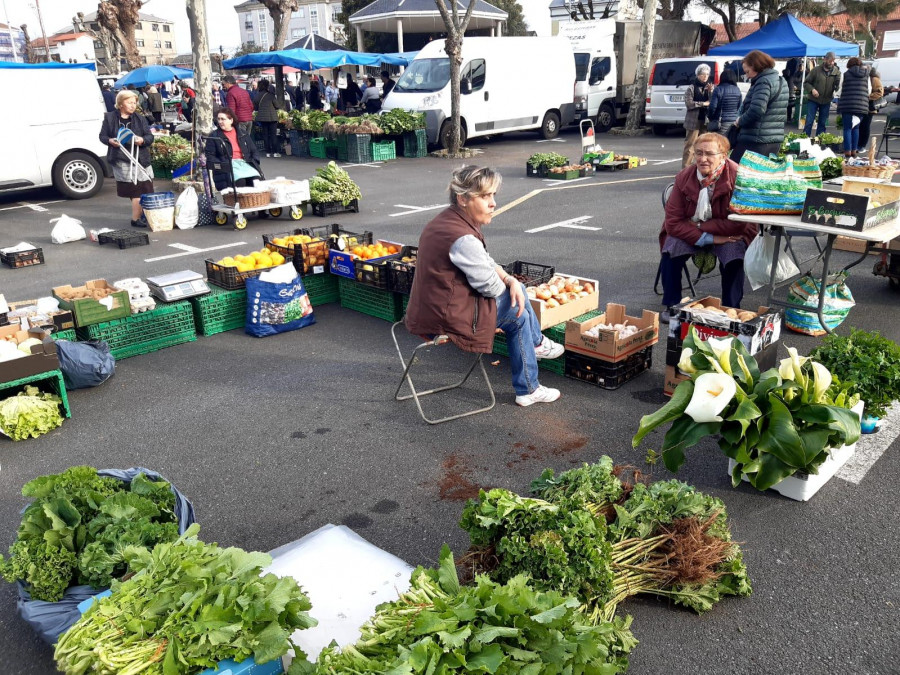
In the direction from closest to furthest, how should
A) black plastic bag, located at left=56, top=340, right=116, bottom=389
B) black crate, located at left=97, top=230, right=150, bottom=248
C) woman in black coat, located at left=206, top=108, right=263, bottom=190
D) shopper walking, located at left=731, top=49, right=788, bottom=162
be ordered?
1. black plastic bag, located at left=56, top=340, right=116, bottom=389
2. shopper walking, located at left=731, top=49, right=788, bottom=162
3. black crate, located at left=97, top=230, right=150, bottom=248
4. woman in black coat, located at left=206, top=108, right=263, bottom=190

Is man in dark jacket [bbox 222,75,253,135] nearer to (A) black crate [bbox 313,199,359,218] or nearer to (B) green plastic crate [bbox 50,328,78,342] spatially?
(A) black crate [bbox 313,199,359,218]

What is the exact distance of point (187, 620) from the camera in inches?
88.3

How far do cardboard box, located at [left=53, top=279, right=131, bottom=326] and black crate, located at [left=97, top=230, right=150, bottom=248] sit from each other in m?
4.18

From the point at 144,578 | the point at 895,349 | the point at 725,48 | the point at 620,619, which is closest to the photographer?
the point at 144,578

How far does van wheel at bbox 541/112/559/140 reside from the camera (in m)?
21.0

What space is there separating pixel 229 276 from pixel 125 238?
13.7ft

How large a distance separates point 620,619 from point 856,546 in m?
1.47

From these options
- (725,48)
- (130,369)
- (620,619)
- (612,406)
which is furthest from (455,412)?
(725,48)

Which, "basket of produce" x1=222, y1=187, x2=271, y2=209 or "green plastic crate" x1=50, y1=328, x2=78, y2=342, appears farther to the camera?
"basket of produce" x1=222, y1=187, x2=271, y2=209

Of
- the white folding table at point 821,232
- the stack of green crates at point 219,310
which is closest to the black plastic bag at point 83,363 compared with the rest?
the stack of green crates at point 219,310

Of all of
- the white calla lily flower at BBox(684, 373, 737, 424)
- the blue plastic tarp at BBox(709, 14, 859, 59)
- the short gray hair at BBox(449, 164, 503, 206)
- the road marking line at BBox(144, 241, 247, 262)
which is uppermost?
the blue plastic tarp at BBox(709, 14, 859, 59)

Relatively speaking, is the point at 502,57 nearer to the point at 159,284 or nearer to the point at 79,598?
the point at 159,284

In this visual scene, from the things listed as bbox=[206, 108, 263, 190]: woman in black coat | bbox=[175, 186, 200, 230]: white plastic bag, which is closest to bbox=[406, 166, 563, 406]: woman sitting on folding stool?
bbox=[206, 108, 263, 190]: woman in black coat

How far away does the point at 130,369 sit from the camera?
601 cm
